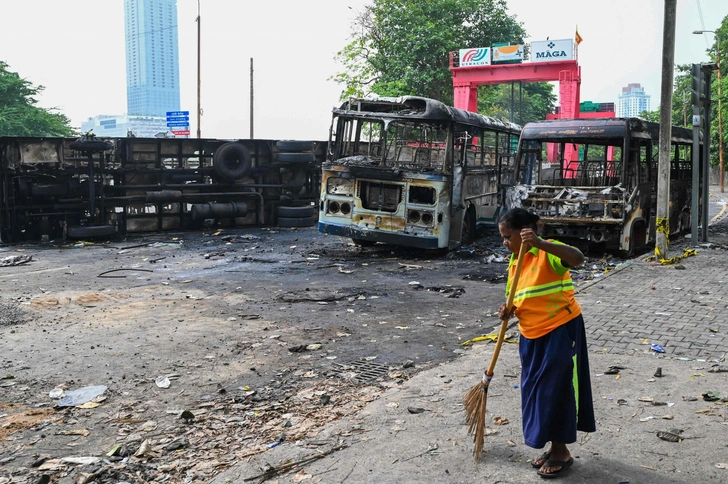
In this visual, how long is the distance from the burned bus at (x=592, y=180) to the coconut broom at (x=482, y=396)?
8934 mm

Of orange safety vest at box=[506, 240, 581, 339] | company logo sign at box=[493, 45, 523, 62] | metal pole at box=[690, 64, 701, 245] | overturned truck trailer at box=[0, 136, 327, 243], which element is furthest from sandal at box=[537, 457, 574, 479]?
company logo sign at box=[493, 45, 523, 62]

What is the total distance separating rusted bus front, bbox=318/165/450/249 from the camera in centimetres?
1282

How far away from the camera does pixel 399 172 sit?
12.8 m

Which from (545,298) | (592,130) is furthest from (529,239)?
(592,130)

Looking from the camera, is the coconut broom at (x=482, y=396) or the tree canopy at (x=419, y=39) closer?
the coconut broom at (x=482, y=396)

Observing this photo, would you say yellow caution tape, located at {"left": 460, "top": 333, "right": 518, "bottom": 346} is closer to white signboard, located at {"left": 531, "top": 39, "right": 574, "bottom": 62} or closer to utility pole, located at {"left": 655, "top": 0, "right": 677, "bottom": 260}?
utility pole, located at {"left": 655, "top": 0, "right": 677, "bottom": 260}

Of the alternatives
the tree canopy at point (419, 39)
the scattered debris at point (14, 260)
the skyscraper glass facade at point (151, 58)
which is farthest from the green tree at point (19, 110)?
the skyscraper glass facade at point (151, 58)

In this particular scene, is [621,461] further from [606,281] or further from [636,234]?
[636,234]

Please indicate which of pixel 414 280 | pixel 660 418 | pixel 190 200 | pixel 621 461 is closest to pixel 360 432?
pixel 621 461

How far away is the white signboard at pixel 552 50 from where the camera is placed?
1395 inches

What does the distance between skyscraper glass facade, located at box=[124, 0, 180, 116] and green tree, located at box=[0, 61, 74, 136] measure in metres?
54.0

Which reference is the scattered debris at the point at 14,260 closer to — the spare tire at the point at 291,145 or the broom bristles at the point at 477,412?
Result: the spare tire at the point at 291,145

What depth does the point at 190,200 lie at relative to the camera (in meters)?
18.2

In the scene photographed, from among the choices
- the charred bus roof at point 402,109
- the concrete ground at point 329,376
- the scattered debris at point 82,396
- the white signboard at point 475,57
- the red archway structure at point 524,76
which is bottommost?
the scattered debris at point 82,396
